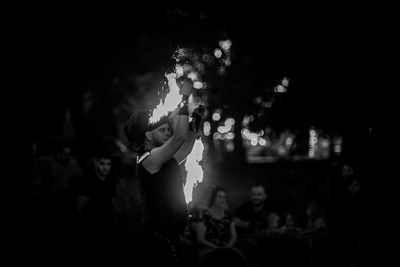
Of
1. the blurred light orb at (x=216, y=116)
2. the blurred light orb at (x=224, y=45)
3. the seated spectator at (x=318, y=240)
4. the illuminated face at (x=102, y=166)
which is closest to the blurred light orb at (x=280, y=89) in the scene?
the blurred light orb at (x=224, y=45)

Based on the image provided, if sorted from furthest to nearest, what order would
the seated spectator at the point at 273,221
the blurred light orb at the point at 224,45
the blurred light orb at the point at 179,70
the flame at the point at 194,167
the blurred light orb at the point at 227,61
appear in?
the blurred light orb at the point at 224,45 < the blurred light orb at the point at 227,61 < the seated spectator at the point at 273,221 < the flame at the point at 194,167 < the blurred light orb at the point at 179,70

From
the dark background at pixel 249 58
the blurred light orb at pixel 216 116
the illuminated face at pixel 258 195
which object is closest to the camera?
the dark background at pixel 249 58

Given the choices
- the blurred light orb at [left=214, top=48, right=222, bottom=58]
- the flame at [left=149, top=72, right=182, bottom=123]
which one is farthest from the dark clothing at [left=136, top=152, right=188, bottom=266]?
the blurred light orb at [left=214, top=48, right=222, bottom=58]

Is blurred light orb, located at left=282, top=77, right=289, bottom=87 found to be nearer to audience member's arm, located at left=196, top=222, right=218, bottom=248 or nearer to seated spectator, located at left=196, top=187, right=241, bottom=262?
seated spectator, located at left=196, top=187, right=241, bottom=262

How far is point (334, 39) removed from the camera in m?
8.88

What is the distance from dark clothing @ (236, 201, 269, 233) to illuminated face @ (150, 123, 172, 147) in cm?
457

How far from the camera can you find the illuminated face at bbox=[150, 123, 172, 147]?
4363mm

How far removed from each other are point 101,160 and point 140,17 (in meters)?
5.02

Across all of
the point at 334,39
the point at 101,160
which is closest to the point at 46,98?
the point at 101,160

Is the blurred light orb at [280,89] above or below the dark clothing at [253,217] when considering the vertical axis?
above

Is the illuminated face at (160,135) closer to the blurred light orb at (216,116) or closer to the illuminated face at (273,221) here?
the illuminated face at (273,221)

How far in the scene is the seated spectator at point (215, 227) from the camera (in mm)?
7629

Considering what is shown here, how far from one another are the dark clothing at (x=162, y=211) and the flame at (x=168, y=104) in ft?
1.35

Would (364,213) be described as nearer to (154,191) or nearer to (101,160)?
(101,160)
